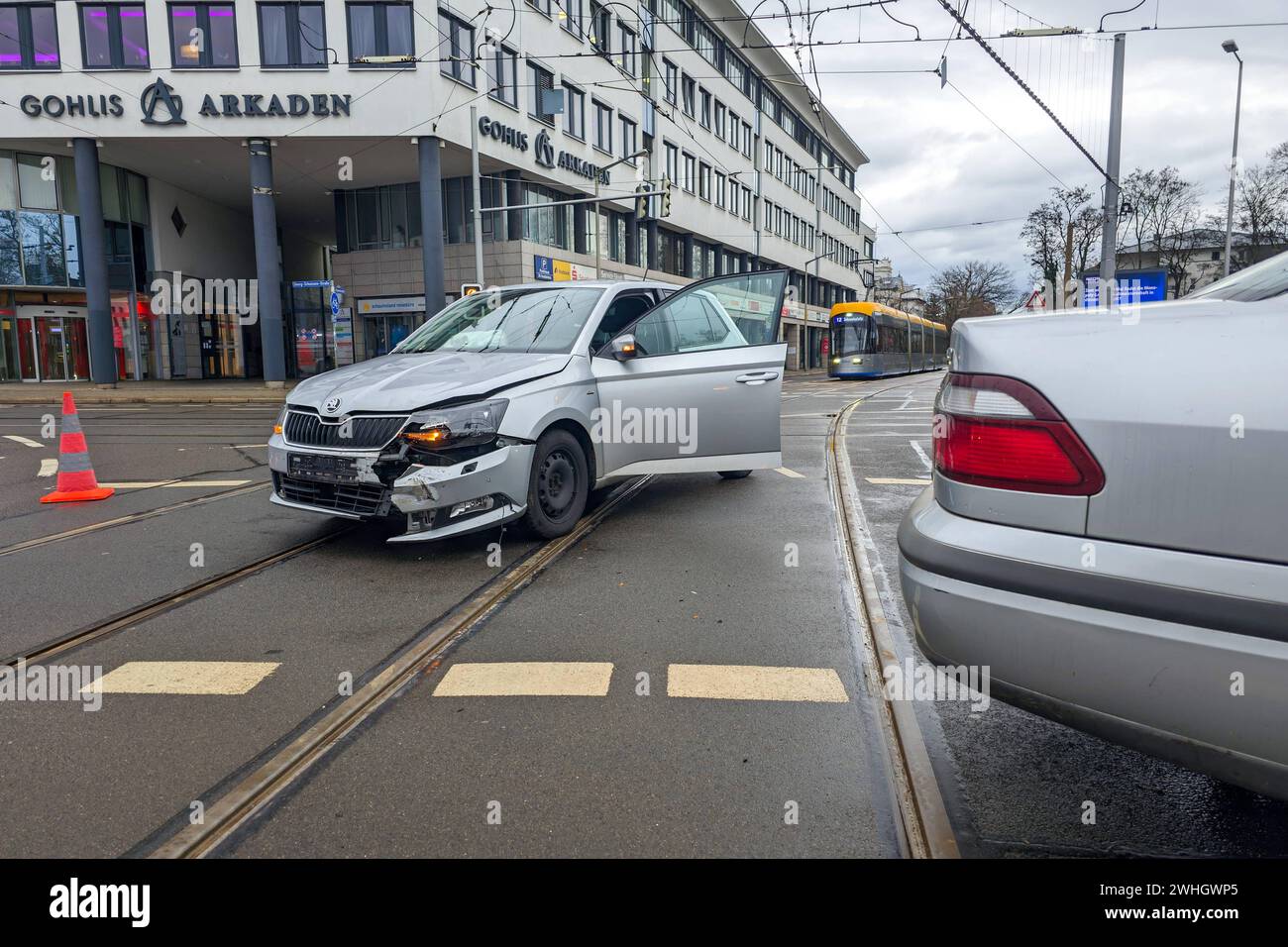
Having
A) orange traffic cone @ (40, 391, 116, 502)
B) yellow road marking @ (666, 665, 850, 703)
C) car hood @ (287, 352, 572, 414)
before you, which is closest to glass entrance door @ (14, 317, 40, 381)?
orange traffic cone @ (40, 391, 116, 502)

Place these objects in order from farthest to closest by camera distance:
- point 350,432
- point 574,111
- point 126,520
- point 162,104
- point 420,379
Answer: point 574,111 < point 162,104 < point 126,520 < point 420,379 < point 350,432

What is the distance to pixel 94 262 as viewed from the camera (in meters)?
28.3

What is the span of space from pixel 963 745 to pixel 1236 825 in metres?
0.79

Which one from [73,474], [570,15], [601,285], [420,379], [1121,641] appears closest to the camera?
[1121,641]

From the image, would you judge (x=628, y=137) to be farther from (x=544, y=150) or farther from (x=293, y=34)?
(x=293, y=34)

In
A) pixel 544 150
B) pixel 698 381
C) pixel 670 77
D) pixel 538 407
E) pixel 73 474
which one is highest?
pixel 670 77

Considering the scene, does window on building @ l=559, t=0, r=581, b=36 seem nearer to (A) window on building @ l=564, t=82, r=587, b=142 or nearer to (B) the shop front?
(A) window on building @ l=564, t=82, r=587, b=142

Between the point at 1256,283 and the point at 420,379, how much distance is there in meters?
4.34

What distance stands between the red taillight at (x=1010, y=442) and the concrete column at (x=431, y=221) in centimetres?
2745

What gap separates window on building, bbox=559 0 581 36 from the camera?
32500 mm

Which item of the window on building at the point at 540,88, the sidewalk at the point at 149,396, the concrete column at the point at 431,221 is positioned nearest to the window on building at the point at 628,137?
the window on building at the point at 540,88

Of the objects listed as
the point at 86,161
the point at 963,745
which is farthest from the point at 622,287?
the point at 86,161

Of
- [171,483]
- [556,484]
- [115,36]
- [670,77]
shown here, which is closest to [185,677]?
[556,484]

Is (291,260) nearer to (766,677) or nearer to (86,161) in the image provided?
(86,161)
